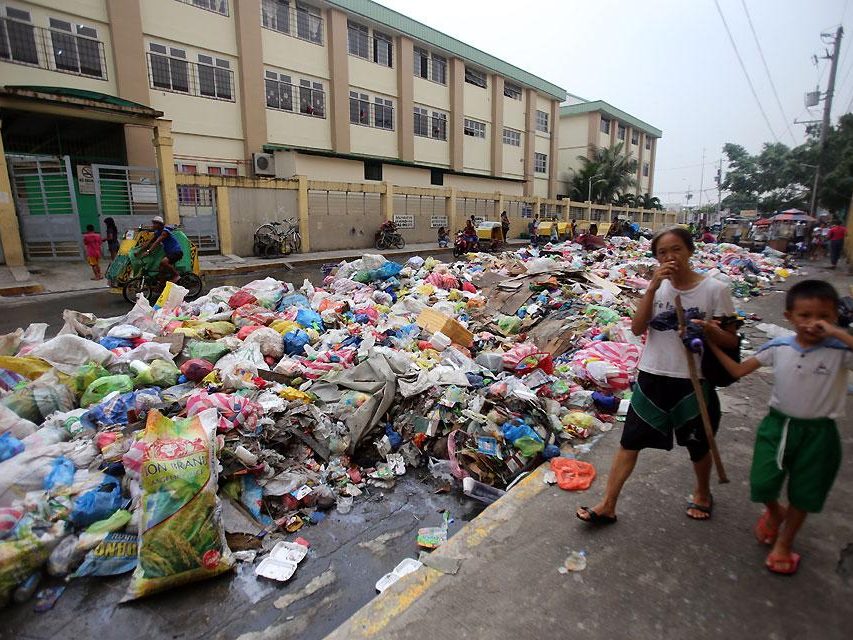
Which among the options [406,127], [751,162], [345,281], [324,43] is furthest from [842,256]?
[751,162]

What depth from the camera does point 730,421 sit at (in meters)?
3.75

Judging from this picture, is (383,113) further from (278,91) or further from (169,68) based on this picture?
(169,68)

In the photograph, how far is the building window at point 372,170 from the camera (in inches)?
816

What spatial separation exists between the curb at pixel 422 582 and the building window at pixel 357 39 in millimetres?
21995

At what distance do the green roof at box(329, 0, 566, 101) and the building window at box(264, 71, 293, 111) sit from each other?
12.1 ft

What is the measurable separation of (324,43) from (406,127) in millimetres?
5050

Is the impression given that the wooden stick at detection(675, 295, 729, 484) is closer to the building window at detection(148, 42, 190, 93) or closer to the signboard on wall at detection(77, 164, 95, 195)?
the signboard on wall at detection(77, 164, 95, 195)

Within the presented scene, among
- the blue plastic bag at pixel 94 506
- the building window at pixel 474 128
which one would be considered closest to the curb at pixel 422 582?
the blue plastic bag at pixel 94 506

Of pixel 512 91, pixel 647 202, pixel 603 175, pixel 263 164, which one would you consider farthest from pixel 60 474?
pixel 647 202

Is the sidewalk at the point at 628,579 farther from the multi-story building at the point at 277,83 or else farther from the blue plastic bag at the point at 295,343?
the multi-story building at the point at 277,83

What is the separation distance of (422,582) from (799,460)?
1.62m

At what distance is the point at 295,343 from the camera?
16.6ft

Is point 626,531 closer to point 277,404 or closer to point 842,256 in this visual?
point 277,404

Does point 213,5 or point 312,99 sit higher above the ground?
point 213,5
